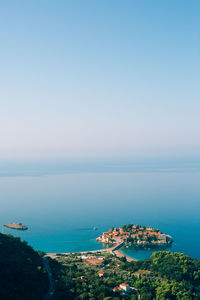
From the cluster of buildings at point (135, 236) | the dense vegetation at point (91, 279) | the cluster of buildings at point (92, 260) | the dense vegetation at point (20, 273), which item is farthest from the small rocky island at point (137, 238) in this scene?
the dense vegetation at point (20, 273)

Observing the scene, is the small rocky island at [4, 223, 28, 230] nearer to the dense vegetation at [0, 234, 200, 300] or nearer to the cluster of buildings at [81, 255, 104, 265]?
the cluster of buildings at [81, 255, 104, 265]

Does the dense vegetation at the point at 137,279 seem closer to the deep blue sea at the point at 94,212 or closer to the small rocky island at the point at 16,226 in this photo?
the deep blue sea at the point at 94,212

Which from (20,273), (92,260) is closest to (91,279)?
(20,273)

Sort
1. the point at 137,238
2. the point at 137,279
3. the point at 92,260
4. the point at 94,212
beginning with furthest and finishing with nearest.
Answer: the point at 94,212 → the point at 137,238 → the point at 92,260 → the point at 137,279

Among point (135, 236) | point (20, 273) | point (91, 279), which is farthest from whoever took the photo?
point (135, 236)

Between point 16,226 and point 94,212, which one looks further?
point 94,212

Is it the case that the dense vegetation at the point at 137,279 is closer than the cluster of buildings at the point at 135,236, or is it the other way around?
the dense vegetation at the point at 137,279

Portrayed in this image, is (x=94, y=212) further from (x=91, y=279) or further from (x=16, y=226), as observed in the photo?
(x=91, y=279)
